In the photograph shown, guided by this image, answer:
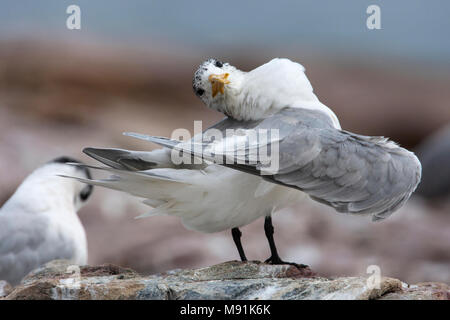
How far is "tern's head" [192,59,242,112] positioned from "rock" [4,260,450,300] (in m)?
0.90

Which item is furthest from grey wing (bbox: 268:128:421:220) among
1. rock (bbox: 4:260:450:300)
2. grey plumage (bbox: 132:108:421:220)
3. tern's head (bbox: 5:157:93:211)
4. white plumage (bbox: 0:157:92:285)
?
tern's head (bbox: 5:157:93:211)

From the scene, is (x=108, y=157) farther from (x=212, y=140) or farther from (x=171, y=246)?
(x=171, y=246)

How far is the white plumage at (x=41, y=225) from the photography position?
5.79m

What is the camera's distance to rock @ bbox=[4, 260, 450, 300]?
3.31m

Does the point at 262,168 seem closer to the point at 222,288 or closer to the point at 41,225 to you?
the point at 222,288

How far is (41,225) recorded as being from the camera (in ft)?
19.9

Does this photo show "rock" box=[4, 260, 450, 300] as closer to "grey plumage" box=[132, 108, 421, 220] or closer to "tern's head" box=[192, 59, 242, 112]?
"grey plumage" box=[132, 108, 421, 220]

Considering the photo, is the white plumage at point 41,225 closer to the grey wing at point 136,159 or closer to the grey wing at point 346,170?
the grey wing at point 136,159

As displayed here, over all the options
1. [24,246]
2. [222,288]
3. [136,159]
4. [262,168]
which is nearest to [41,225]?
[24,246]

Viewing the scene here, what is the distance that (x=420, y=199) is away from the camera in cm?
1110

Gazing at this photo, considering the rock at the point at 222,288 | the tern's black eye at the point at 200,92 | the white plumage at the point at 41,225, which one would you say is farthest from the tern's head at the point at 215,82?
the white plumage at the point at 41,225

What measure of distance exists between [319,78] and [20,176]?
6.86 meters

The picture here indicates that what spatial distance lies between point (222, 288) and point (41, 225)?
306cm

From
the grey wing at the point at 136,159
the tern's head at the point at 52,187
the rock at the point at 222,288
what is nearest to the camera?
the rock at the point at 222,288
